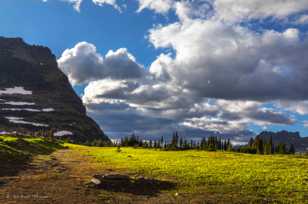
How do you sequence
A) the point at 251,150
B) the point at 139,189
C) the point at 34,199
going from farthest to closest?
the point at 251,150 → the point at 139,189 → the point at 34,199

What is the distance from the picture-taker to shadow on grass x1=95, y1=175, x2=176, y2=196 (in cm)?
3079

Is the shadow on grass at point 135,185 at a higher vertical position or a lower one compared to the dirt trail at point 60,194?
higher

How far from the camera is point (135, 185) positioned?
3225 cm

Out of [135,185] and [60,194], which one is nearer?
[60,194]

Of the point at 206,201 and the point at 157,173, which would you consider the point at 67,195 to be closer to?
the point at 206,201

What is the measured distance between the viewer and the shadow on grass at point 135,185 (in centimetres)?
3079

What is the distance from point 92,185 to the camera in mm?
31688

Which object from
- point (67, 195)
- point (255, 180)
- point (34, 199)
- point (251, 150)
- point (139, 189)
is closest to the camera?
point (34, 199)

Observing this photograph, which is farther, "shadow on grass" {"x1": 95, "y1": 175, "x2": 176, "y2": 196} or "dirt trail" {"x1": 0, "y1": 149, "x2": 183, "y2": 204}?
"shadow on grass" {"x1": 95, "y1": 175, "x2": 176, "y2": 196}

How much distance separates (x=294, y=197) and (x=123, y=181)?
13.9 m

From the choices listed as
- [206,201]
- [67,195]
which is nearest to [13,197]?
[67,195]

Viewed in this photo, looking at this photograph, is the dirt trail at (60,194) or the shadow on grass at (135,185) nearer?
the dirt trail at (60,194)

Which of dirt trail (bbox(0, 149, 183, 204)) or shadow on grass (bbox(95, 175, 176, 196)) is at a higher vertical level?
shadow on grass (bbox(95, 175, 176, 196))

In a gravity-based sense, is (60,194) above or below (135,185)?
below
